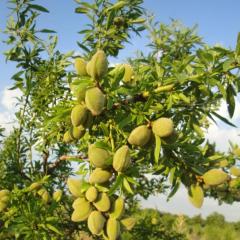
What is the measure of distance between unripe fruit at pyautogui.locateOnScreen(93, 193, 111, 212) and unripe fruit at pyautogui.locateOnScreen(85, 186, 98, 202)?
0.09 feet

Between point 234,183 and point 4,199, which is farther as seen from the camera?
point 4,199

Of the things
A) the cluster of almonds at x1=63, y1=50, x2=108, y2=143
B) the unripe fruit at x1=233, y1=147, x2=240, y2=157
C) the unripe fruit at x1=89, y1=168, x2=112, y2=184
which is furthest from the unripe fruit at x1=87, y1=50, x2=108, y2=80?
the unripe fruit at x1=233, y1=147, x2=240, y2=157

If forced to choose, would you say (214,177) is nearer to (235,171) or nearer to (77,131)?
(235,171)

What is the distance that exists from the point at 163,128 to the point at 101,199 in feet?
1.34

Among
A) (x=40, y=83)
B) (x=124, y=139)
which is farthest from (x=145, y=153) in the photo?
(x=40, y=83)

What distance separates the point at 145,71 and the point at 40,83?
1.43m

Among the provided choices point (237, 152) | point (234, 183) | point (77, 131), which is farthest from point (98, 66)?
point (237, 152)

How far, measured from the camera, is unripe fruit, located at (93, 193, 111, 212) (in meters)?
1.77

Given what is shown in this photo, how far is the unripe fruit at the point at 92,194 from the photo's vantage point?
1.76m

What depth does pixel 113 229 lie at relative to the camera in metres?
1.77

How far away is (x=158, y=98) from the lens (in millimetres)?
1949

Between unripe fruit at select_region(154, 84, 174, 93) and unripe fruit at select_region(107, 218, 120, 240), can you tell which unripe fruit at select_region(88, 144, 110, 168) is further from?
unripe fruit at select_region(154, 84, 174, 93)

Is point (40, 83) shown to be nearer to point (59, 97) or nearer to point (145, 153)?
point (59, 97)

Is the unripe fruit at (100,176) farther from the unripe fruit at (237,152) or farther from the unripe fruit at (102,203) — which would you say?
the unripe fruit at (237,152)
